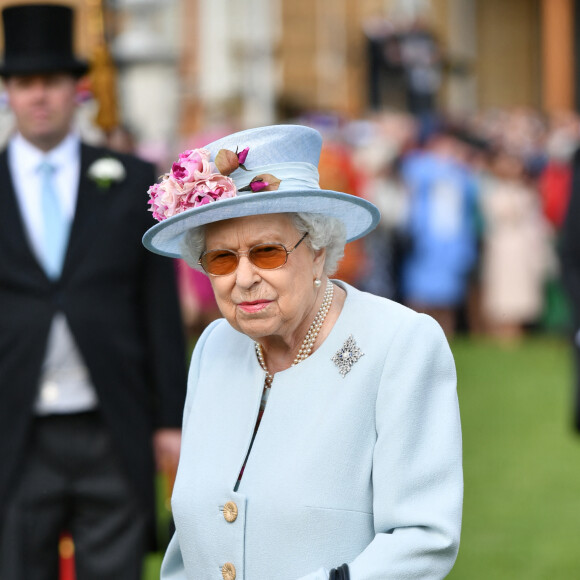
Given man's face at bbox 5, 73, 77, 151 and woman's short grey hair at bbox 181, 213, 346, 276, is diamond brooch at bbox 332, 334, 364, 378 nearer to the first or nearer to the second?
woman's short grey hair at bbox 181, 213, 346, 276

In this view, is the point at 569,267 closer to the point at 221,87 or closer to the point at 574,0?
the point at 221,87

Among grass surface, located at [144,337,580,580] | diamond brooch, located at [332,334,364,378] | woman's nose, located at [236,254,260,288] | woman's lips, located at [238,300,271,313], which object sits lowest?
grass surface, located at [144,337,580,580]

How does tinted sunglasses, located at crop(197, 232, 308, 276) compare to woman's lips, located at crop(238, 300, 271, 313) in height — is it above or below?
above

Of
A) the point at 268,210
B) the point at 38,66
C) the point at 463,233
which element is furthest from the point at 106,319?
the point at 463,233

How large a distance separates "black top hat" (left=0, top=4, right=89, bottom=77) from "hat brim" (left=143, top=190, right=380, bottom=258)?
183cm

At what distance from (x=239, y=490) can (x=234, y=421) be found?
18cm

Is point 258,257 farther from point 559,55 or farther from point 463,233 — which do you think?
point 559,55

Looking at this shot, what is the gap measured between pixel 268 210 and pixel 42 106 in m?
2.02

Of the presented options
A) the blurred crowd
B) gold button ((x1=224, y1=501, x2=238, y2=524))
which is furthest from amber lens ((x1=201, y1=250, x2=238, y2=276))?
the blurred crowd

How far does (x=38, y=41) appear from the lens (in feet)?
15.9

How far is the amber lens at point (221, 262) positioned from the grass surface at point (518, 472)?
2405mm

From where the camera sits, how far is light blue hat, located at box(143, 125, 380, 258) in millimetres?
2816

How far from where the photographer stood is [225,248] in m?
2.91

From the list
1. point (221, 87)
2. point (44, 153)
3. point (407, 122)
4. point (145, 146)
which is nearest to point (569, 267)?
point (44, 153)
